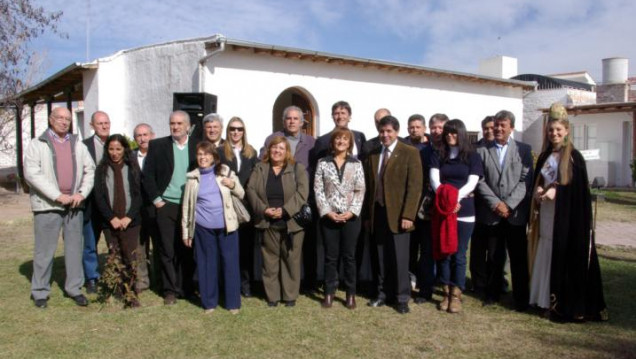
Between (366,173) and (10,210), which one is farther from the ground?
(366,173)

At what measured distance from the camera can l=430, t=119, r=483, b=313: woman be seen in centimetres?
508

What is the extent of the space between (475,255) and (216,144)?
295cm

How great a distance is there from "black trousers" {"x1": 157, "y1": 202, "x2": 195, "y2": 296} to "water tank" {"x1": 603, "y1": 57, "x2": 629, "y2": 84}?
2466cm

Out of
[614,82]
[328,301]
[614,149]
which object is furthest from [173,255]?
[614,82]

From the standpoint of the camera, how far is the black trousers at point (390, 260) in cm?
518

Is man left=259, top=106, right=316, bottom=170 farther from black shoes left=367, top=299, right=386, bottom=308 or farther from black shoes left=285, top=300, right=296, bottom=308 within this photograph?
black shoes left=367, top=299, right=386, bottom=308

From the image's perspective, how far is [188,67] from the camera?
440 inches

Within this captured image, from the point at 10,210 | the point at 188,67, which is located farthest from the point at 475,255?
the point at 10,210

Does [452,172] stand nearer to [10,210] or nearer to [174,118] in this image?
[174,118]

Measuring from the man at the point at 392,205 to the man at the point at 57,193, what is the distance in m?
2.91

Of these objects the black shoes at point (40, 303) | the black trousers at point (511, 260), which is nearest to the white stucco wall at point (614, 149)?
the black trousers at point (511, 260)

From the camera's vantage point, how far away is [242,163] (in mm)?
5551

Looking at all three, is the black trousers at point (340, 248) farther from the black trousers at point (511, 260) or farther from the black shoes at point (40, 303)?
the black shoes at point (40, 303)

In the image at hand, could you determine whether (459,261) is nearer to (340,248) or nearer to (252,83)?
(340,248)
